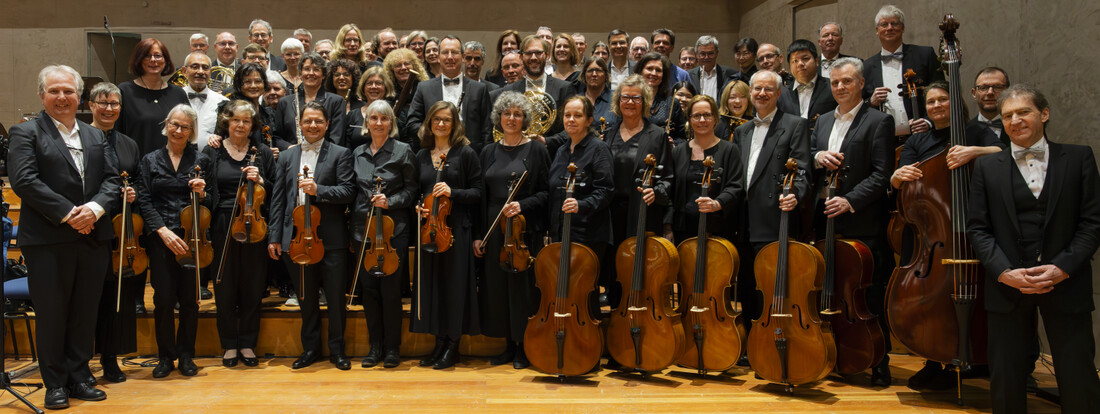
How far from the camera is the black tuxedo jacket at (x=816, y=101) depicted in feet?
14.1

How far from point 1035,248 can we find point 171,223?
3.77 m

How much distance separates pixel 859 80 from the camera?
3.60 m

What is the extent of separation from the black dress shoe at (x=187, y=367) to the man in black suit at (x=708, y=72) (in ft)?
11.4

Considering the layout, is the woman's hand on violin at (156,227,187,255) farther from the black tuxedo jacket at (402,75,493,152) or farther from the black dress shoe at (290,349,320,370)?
the black tuxedo jacket at (402,75,493,152)

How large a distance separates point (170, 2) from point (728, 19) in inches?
241

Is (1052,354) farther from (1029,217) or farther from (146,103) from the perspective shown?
(146,103)

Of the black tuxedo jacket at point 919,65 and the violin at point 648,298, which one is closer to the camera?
the violin at point 648,298

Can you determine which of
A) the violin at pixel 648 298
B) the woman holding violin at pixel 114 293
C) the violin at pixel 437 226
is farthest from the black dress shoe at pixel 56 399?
the violin at pixel 648 298

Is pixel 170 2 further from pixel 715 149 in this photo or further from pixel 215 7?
pixel 715 149

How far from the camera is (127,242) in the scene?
3.63 metres

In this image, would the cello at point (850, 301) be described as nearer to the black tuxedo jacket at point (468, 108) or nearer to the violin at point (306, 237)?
the black tuxedo jacket at point (468, 108)

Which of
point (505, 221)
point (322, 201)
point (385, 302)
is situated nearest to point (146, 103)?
point (322, 201)

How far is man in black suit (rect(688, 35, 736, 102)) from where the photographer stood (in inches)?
205

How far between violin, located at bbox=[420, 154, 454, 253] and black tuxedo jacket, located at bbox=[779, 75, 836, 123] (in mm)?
1919
